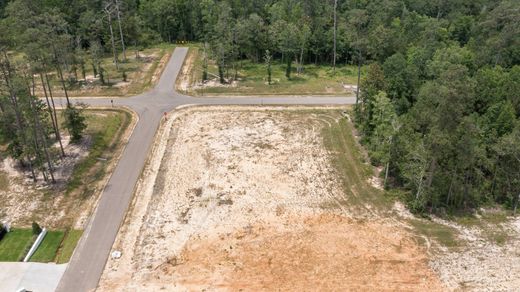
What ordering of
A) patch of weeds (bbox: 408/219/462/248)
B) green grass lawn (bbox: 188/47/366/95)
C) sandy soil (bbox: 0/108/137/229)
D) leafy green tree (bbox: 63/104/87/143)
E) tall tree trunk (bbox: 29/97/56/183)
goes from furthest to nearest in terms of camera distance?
green grass lawn (bbox: 188/47/366/95), leafy green tree (bbox: 63/104/87/143), tall tree trunk (bbox: 29/97/56/183), sandy soil (bbox: 0/108/137/229), patch of weeds (bbox: 408/219/462/248)

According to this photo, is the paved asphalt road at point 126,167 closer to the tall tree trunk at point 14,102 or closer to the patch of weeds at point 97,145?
the patch of weeds at point 97,145

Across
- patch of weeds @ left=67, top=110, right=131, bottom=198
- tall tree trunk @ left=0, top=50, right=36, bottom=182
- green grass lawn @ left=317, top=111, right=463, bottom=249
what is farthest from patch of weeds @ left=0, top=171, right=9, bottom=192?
green grass lawn @ left=317, top=111, right=463, bottom=249

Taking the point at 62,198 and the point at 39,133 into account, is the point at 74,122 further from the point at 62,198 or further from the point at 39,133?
the point at 62,198

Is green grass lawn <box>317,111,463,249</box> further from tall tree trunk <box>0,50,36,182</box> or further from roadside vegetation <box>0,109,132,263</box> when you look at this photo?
tall tree trunk <box>0,50,36,182</box>

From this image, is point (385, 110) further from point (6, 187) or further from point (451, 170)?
point (6, 187)

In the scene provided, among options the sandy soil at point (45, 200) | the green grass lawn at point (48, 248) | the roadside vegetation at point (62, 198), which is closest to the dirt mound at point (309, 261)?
the green grass lawn at point (48, 248)

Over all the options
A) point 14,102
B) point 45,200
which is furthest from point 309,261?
point 14,102
